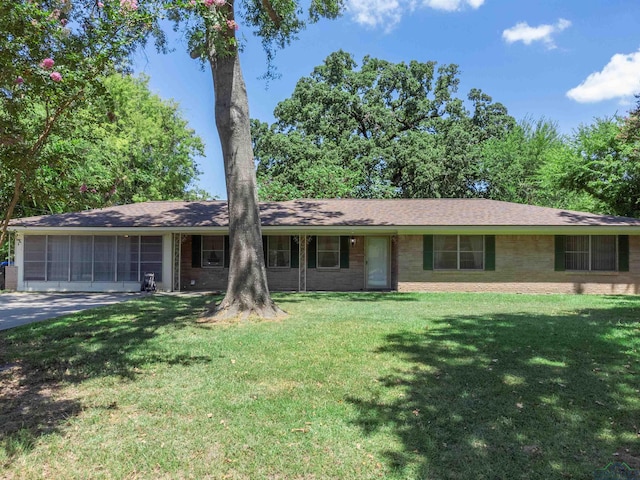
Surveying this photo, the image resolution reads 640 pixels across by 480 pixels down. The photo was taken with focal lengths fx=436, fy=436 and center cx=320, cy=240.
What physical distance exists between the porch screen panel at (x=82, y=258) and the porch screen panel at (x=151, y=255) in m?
1.87

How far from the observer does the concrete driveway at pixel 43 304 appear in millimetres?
9578

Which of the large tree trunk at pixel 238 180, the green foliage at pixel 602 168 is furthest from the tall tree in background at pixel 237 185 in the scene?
the green foliage at pixel 602 168

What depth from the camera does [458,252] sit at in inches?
616

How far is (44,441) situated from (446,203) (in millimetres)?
17210

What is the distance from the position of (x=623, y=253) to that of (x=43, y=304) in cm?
1842

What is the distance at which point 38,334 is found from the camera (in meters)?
7.66

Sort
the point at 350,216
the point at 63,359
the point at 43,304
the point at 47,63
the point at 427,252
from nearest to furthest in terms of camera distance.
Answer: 1. the point at 47,63
2. the point at 63,359
3. the point at 43,304
4. the point at 427,252
5. the point at 350,216

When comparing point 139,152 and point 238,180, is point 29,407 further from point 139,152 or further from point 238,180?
point 139,152

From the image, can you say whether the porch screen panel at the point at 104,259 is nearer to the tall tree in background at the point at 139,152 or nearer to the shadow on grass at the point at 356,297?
the tall tree in background at the point at 139,152

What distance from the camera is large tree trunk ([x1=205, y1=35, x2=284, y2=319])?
963 centimetres

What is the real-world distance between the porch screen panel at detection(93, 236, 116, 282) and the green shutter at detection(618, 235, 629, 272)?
17939 millimetres

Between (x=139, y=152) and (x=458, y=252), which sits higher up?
(x=139, y=152)

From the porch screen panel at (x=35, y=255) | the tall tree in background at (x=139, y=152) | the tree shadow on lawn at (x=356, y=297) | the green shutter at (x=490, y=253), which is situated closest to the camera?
the tree shadow on lawn at (x=356, y=297)

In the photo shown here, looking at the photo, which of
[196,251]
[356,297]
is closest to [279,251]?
[196,251]
